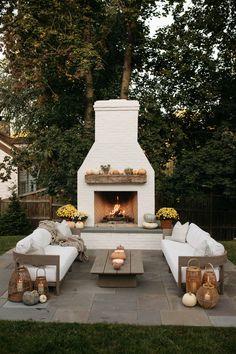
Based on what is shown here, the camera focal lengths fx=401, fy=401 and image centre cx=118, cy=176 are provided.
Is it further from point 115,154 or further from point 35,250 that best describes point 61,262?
point 115,154

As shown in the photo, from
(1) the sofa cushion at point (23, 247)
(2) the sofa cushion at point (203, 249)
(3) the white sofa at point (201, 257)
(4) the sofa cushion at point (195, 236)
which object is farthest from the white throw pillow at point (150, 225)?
(1) the sofa cushion at point (23, 247)

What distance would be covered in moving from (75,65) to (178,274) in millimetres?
9976

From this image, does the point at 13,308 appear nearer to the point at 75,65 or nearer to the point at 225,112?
the point at 75,65

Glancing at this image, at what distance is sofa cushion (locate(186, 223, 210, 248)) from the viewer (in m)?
7.19

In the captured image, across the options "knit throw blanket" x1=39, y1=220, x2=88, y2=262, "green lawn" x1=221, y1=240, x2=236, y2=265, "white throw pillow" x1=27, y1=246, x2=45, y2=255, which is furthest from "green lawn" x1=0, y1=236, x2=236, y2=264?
"white throw pillow" x1=27, y1=246, x2=45, y2=255

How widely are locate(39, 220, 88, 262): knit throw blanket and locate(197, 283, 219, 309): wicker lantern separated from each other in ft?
11.5

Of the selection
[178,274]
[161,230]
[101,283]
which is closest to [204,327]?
[178,274]

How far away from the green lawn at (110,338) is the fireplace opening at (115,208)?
6290 mm

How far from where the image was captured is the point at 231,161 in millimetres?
12828

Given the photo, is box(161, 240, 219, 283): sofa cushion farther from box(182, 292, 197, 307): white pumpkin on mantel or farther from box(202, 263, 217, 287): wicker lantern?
box(182, 292, 197, 307): white pumpkin on mantel

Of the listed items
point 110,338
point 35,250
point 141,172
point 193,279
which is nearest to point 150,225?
point 141,172

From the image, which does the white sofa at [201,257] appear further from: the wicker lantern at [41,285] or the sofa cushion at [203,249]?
the wicker lantern at [41,285]

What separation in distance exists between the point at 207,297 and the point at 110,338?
164cm

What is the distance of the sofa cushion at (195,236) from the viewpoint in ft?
23.6
